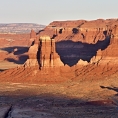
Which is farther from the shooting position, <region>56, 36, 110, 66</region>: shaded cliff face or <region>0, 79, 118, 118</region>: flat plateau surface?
<region>56, 36, 110, 66</region>: shaded cliff face

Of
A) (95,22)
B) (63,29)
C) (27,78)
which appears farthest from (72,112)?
(95,22)

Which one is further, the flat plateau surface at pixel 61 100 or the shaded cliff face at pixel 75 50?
the shaded cliff face at pixel 75 50

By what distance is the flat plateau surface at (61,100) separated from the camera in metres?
58.4

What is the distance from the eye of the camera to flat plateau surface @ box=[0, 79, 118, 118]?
192 feet

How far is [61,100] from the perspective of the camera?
71250mm

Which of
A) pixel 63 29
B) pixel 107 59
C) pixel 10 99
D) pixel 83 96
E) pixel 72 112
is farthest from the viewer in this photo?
pixel 63 29

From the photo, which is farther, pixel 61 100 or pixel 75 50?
pixel 75 50

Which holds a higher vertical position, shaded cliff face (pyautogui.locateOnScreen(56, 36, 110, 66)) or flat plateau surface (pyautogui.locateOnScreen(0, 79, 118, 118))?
flat plateau surface (pyautogui.locateOnScreen(0, 79, 118, 118))

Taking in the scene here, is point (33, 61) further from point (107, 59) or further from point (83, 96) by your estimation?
point (83, 96)

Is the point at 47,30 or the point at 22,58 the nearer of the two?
the point at 22,58

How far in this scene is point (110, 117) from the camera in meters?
55.1

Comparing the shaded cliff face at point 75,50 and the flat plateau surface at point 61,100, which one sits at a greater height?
the flat plateau surface at point 61,100

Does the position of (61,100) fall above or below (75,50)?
above

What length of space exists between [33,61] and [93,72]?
32.4ft
